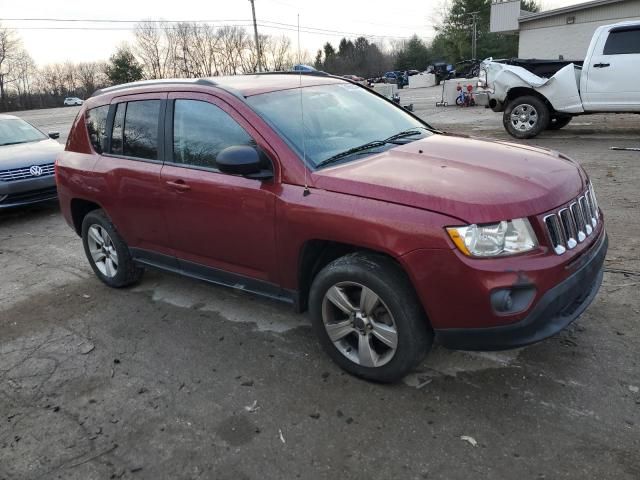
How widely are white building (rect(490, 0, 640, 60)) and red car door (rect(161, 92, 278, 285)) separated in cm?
2402

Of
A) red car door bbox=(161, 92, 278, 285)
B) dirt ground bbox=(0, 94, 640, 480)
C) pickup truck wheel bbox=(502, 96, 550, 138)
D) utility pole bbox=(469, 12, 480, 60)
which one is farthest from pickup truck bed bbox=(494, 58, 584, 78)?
utility pole bbox=(469, 12, 480, 60)

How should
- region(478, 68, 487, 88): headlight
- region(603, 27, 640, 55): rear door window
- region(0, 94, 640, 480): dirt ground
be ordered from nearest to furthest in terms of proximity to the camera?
region(0, 94, 640, 480): dirt ground
region(603, 27, 640, 55): rear door window
region(478, 68, 487, 88): headlight

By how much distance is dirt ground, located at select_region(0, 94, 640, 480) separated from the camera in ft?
8.27

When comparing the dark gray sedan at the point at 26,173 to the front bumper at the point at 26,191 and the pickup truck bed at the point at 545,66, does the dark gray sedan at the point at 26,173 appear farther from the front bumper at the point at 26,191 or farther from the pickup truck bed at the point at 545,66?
the pickup truck bed at the point at 545,66

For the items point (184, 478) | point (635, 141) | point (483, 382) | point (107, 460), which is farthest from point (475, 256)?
point (635, 141)

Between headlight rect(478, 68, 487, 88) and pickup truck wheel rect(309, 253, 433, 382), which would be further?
headlight rect(478, 68, 487, 88)

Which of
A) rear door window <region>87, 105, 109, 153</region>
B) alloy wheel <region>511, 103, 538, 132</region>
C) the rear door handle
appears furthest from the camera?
alloy wheel <region>511, 103, 538, 132</region>

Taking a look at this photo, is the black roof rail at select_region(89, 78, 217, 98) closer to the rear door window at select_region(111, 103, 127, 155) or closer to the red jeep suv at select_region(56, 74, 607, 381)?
the red jeep suv at select_region(56, 74, 607, 381)

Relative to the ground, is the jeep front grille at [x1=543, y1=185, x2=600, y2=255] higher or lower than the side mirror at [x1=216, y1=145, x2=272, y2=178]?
lower

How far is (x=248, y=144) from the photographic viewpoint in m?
3.35

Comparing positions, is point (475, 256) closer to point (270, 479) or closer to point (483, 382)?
point (483, 382)

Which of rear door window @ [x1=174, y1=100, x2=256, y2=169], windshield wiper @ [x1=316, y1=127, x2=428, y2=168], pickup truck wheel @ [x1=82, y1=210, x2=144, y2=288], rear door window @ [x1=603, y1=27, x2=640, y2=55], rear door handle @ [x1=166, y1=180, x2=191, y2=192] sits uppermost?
rear door window @ [x1=603, y1=27, x2=640, y2=55]

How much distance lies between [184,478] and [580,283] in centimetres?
223

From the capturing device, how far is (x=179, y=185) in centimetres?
370
